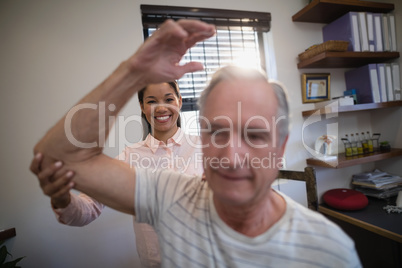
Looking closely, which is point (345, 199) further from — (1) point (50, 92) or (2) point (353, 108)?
(1) point (50, 92)

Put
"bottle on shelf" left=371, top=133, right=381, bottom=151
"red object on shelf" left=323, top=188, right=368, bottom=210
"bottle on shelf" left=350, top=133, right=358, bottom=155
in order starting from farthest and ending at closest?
"bottle on shelf" left=371, top=133, right=381, bottom=151
"bottle on shelf" left=350, top=133, right=358, bottom=155
"red object on shelf" left=323, top=188, right=368, bottom=210

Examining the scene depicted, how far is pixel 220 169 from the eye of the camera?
2.10 ft

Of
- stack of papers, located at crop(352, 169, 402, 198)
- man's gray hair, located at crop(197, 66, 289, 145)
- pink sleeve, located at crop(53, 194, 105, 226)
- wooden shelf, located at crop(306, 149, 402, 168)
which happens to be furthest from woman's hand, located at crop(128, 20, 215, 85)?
stack of papers, located at crop(352, 169, 402, 198)

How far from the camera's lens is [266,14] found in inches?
88.0

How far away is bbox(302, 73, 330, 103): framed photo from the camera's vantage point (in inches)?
91.1

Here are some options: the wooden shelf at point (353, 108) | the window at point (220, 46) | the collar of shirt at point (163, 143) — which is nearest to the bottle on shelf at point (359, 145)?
the wooden shelf at point (353, 108)

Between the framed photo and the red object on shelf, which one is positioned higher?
the framed photo

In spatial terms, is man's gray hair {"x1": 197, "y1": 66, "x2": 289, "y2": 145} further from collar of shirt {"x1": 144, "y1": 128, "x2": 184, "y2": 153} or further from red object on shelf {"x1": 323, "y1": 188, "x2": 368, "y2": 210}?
red object on shelf {"x1": 323, "y1": 188, "x2": 368, "y2": 210}

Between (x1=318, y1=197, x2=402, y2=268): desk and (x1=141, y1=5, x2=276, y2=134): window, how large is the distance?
1498mm

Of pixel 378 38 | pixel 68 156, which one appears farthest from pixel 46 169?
pixel 378 38

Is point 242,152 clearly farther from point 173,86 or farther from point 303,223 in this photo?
point 173,86

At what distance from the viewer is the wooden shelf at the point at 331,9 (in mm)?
2056

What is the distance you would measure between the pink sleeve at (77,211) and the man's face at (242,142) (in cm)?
61

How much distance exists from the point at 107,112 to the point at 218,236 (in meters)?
0.51
